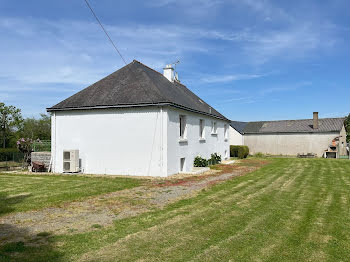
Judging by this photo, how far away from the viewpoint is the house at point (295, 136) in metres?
34.5

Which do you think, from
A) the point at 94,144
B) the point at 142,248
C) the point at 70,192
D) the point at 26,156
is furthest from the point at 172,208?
the point at 26,156

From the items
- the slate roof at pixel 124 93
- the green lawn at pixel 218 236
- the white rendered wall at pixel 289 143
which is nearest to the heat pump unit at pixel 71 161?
the slate roof at pixel 124 93

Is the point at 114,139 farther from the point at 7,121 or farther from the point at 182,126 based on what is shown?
the point at 7,121

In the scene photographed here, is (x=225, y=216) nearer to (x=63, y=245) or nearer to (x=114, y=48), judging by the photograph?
(x=63, y=245)

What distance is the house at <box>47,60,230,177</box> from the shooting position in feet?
46.1

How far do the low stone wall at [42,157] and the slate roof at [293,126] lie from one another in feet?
96.8

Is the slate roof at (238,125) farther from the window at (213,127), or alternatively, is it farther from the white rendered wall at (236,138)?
the window at (213,127)

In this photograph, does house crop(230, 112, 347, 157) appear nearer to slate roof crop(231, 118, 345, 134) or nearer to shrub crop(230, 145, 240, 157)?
slate roof crop(231, 118, 345, 134)

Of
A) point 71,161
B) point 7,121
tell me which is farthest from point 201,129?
point 7,121

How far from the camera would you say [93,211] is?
23.8ft

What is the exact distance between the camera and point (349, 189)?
10.8 m

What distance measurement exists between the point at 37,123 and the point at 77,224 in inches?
1865

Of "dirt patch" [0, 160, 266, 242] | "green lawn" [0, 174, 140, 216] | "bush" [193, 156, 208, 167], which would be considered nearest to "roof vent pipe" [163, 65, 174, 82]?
"bush" [193, 156, 208, 167]

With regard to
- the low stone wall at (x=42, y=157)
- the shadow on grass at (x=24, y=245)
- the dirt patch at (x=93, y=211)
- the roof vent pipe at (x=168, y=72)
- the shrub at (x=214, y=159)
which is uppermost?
the roof vent pipe at (x=168, y=72)
